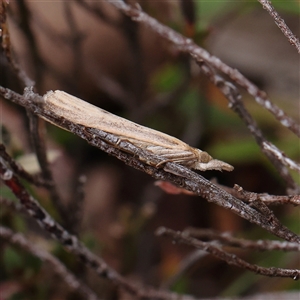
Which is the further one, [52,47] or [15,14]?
[52,47]

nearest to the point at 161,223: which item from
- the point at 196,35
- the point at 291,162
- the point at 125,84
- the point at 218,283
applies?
the point at 218,283

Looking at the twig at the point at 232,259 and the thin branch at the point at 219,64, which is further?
the thin branch at the point at 219,64

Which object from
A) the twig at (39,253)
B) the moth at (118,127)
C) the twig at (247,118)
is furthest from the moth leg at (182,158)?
the twig at (39,253)

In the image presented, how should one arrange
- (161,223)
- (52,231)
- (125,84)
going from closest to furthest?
(52,231), (161,223), (125,84)

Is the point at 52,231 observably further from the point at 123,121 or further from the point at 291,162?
the point at 291,162

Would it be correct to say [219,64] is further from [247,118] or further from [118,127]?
[118,127]

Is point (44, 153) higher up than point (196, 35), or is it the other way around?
point (196, 35)

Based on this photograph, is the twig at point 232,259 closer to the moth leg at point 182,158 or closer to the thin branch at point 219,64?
the moth leg at point 182,158

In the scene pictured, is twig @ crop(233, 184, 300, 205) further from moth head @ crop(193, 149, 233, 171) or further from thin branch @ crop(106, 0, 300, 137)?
thin branch @ crop(106, 0, 300, 137)

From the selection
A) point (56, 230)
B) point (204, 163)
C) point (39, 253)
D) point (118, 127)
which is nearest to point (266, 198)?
point (204, 163)

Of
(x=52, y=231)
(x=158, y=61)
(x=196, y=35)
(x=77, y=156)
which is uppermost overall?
(x=158, y=61)
